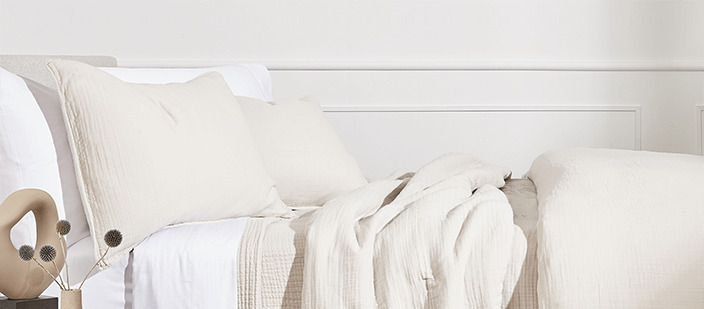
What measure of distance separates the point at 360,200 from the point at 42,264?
2.23 feet

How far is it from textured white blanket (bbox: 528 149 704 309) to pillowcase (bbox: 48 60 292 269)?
2.39 feet

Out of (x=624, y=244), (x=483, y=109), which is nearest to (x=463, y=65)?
(x=483, y=109)

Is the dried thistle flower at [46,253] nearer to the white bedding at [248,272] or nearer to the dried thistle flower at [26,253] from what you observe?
the dried thistle flower at [26,253]

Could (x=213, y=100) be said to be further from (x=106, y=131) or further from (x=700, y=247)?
(x=700, y=247)

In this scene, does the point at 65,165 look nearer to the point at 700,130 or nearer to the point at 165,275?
the point at 165,275

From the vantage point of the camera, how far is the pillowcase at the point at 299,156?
165 centimetres

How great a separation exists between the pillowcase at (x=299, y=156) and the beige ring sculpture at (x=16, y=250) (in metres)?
0.75

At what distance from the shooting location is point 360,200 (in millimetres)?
1308

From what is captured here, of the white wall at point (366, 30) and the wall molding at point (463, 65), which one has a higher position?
the white wall at point (366, 30)

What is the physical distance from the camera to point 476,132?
292cm

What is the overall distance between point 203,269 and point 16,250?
13.9 inches

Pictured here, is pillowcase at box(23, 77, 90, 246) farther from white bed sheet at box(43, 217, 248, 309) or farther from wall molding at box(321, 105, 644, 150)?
wall molding at box(321, 105, 644, 150)

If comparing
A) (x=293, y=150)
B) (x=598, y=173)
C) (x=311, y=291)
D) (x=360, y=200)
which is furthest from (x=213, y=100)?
(x=598, y=173)

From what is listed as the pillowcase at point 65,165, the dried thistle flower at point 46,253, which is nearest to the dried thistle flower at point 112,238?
the dried thistle flower at point 46,253
